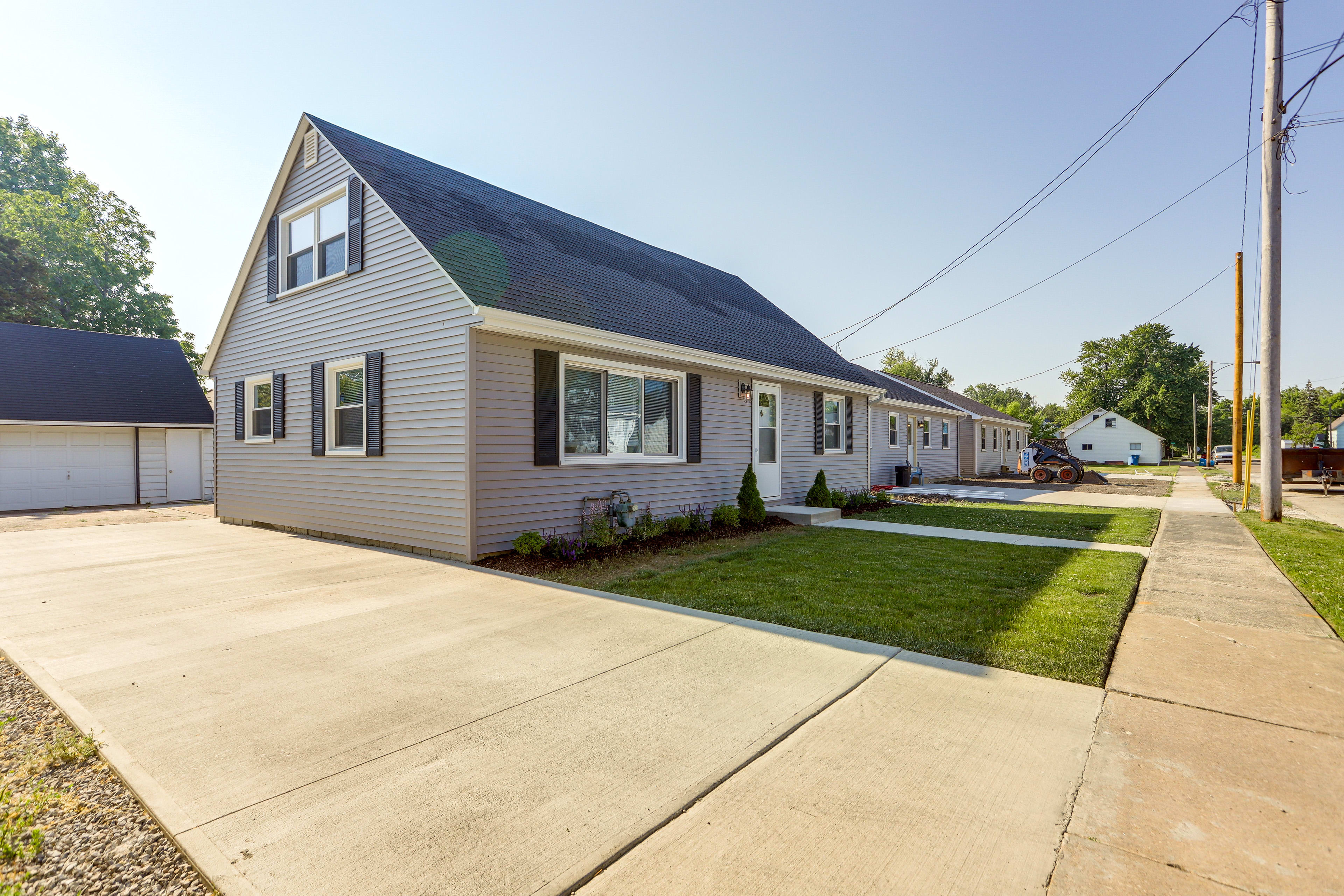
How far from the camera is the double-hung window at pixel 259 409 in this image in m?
10.5

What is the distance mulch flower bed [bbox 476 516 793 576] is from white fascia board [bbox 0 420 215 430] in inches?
404

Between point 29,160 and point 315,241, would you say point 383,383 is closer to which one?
point 315,241

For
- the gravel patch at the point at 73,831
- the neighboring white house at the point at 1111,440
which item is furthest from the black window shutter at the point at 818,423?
the neighboring white house at the point at 1111,440

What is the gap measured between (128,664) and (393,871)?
324 cm

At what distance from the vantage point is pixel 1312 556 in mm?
6930

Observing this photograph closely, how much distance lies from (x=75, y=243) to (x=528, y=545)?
96.6 ft

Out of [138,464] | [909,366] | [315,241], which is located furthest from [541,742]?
[909,366]

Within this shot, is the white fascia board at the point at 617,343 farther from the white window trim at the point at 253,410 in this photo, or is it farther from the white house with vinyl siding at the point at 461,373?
the white window trim at the point at 253,410

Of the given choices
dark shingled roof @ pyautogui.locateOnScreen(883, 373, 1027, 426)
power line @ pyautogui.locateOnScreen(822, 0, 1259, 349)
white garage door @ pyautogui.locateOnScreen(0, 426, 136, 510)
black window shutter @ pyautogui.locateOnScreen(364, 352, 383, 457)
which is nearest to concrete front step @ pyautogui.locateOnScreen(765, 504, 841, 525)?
black window shutter @ pyautogui.locateOnScreen(364, 352, 383, 457)

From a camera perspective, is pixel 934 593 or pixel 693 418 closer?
pixel 934 593

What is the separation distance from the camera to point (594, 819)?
208 centimetres

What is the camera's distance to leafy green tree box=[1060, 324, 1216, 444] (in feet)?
174

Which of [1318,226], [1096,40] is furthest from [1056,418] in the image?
[1096,40]

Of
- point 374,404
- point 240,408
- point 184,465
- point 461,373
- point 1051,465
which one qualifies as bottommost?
point 1051,465
